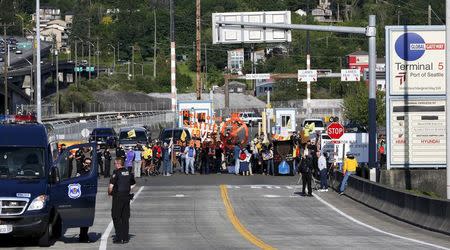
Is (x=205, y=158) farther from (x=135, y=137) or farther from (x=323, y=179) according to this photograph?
(x=135, y=137)

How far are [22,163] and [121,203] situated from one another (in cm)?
214

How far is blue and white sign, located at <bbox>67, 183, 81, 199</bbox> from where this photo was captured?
21922 millimetres

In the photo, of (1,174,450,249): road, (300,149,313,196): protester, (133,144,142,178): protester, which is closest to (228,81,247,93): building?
(133,144,142,178): protester

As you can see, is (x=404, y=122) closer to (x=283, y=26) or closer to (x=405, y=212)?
(x=283, y=26)

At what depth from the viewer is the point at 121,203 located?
22.3 metres

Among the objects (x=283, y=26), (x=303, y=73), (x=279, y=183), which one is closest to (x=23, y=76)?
(x=303, y=73)

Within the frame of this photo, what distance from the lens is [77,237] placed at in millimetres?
23891

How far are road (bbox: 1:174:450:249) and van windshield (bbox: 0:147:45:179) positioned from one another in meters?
1.41

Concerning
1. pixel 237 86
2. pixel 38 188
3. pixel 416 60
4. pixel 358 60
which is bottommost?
pixel 38 188

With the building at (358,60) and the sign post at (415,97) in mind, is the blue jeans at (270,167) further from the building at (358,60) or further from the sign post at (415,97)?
the building at (358,60)

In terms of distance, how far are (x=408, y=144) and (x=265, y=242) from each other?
57.9 feet

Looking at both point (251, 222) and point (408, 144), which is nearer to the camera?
point (251, 222)

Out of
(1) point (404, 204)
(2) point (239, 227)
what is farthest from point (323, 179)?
(2) point (239, 227)

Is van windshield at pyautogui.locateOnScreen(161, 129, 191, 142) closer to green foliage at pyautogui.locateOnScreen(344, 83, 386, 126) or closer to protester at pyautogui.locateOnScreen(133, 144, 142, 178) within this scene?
protester at pyautogui.locateOnScreen(133, 144, 142, 178)
